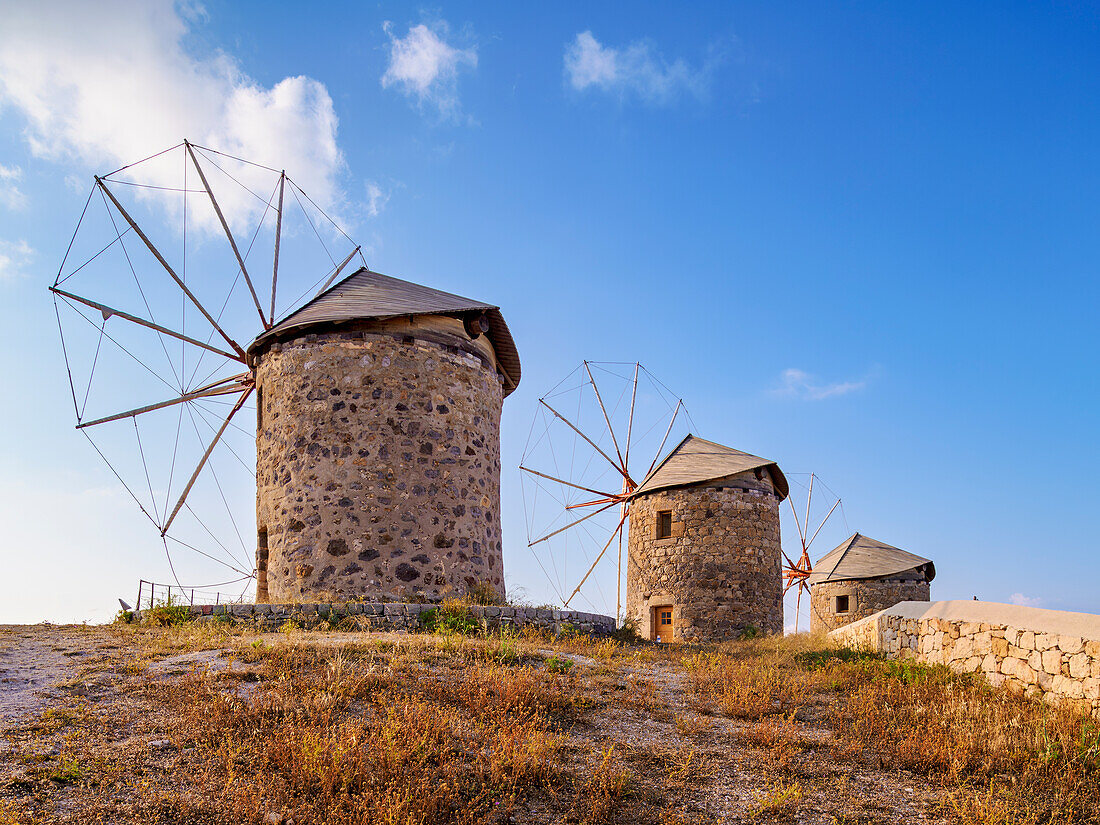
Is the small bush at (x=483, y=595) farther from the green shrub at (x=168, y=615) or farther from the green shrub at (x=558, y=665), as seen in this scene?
the green shrub at (x=168, y=615)

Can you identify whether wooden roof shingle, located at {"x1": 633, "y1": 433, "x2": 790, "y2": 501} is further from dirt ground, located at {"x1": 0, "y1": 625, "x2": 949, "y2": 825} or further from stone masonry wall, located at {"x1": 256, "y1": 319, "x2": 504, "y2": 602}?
dirt ground, located at {"x1": 0, "y1": 625, "x2": 949, "y2": 825}

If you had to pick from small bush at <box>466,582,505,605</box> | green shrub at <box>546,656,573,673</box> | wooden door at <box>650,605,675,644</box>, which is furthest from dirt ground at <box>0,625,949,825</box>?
wooden door at <box>650,605,675,644</box>

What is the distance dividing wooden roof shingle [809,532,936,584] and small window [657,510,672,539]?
983cm

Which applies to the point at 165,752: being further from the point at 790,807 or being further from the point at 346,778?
the point at 790,807

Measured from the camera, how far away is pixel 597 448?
76.7ft

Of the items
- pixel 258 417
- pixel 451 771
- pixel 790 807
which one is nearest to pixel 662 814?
pixel 790 807

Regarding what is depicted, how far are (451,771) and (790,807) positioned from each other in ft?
7.84

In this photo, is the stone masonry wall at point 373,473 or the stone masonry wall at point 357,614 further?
the stone masonry wall at point 373,473

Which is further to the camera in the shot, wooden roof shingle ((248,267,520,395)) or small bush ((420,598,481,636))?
wooden roof shingle ((248,267,520,395))

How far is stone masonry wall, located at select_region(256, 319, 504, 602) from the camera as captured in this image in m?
11.4

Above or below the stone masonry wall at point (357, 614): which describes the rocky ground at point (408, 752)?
below

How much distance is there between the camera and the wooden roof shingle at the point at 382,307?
12227 mm

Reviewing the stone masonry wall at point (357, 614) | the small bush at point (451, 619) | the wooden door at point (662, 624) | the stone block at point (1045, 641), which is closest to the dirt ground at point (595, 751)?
the stone masonry wall at point (357, 614)

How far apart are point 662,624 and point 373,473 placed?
35.8ft
